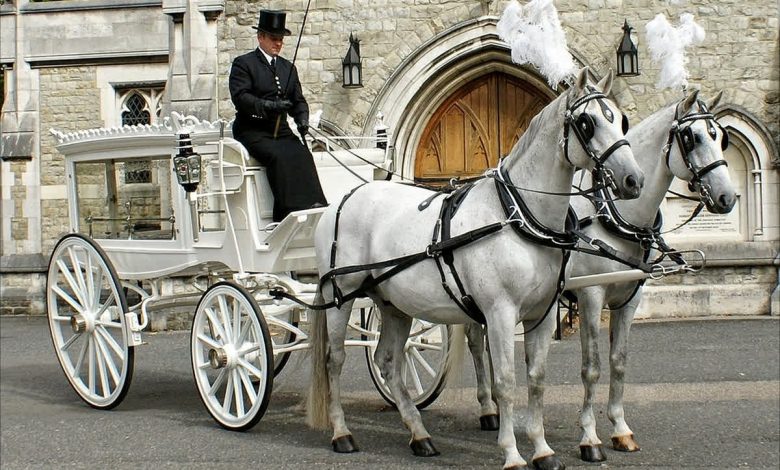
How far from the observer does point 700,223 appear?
14.1m

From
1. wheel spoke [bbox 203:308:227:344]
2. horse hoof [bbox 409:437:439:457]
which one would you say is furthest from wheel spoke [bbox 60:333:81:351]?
horse hoof [bbox 409:437:439:457]

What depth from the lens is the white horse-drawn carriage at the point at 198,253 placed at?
23.9 feet

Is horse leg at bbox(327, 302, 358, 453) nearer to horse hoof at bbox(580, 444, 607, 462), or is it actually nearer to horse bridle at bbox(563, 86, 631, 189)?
horse hoof at bbox(580, 444, 607, 462)

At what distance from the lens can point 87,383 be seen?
8.88 m


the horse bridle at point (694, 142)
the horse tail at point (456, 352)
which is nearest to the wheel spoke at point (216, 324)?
the horse tail at point (456, 352)

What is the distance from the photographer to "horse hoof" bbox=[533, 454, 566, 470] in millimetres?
5660

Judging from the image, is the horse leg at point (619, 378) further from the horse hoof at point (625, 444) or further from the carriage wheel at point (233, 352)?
the carriage wheel at point (233, 352)

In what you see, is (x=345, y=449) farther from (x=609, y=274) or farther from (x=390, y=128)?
(x=390, y=128)

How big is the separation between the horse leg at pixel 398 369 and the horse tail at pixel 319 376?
38 cm

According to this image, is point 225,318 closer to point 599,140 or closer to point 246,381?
point 246,381

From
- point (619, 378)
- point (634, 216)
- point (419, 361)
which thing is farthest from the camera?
A: point (419, 361)

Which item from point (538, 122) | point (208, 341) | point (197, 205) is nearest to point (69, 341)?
point (197, 205)

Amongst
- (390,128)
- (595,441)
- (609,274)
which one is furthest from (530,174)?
(390,128)

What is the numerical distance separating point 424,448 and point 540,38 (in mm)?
2558
